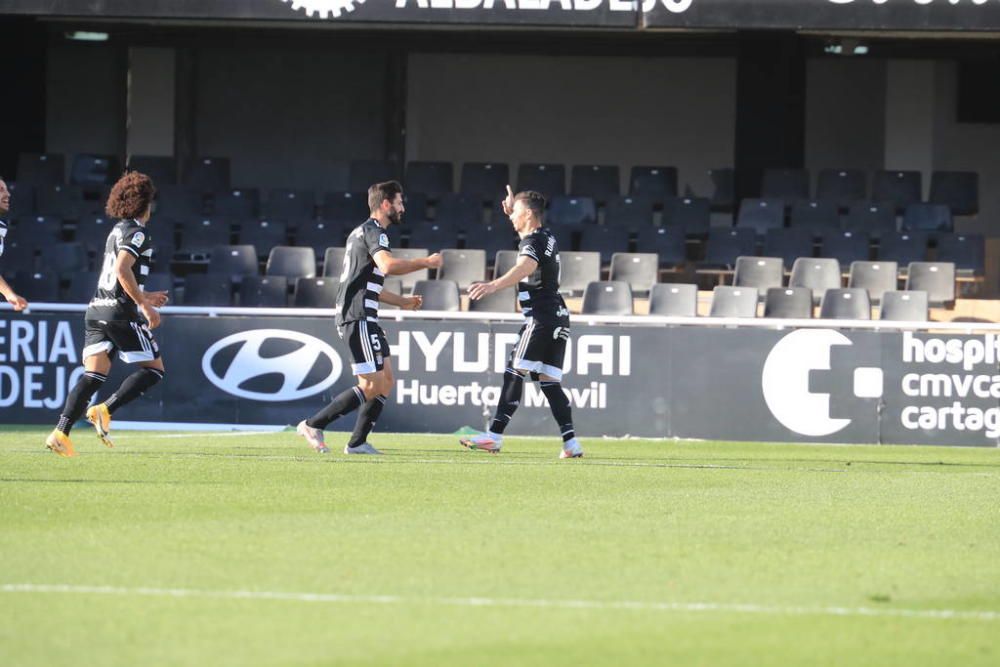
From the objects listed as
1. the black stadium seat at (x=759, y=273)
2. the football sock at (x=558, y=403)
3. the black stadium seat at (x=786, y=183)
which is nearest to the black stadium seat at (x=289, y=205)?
the black stadium seat at (x=759, y=273)

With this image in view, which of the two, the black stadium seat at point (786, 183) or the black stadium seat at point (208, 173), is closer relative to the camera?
the black stadium seat at point (786, 183)

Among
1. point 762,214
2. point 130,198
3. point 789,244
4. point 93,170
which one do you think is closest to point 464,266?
point 789,244

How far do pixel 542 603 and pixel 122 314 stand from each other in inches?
248

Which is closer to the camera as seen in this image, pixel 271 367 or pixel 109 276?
pixel 109 276

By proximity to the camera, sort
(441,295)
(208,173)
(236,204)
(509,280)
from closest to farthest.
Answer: (509,280) → (441,295) → (236,204) → (208,173)

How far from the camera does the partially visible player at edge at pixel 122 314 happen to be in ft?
38.3

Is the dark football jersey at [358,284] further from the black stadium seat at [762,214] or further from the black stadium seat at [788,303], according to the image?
the black stadium seat at [762,214]

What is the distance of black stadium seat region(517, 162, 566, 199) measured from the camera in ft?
82.0

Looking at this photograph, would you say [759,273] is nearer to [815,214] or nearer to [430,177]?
[815,214]

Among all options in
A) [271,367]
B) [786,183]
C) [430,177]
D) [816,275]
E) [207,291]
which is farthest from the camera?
[430,177]

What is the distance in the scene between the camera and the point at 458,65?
27.8m

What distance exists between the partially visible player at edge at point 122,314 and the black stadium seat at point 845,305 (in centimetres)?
940

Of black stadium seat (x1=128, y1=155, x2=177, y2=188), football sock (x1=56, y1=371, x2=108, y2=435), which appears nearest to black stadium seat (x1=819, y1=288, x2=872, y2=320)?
football sock (x1=56, y1=371, x2=108, y2=435)

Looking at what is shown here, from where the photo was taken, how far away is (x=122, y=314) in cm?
1193
